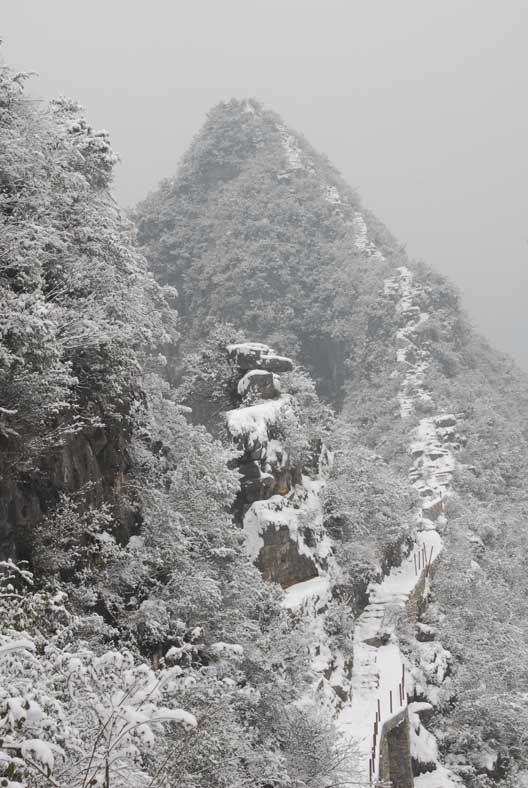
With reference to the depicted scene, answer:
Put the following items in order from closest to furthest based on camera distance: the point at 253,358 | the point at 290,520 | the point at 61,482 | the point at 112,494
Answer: the point at 61,482, the point at 112,494, the point at 290,520, the point at 253,358

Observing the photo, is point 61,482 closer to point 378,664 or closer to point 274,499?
point 274,499

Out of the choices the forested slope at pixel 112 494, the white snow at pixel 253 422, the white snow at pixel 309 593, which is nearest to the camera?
the forested slope at pixel 112 494

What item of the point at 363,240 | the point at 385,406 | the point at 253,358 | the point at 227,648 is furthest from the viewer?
the point at 363,240

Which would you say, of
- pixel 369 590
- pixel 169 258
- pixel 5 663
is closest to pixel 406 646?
pixel 369 590

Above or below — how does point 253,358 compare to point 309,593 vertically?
above

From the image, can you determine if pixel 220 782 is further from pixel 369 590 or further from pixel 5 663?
pixel 369 590

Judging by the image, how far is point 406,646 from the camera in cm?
1697

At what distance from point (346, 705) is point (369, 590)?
6584 millimetres

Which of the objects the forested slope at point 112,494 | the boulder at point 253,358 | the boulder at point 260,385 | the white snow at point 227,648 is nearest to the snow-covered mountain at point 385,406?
the boulder at point 260,385

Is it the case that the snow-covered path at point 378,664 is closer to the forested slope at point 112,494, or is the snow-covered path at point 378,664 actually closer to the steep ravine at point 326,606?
the steep ravine at point 326,606

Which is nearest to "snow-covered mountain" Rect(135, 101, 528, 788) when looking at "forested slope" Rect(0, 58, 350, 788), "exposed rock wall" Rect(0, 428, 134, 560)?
"forested slope" Rect(0, 58, 350, 788)

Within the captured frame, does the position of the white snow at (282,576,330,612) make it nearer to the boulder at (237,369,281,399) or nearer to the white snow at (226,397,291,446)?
the white snow at (226,397,291,446)

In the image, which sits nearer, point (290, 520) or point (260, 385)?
point (290, 520)

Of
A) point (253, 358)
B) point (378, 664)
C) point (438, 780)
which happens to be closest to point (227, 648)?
point (378, 664)
